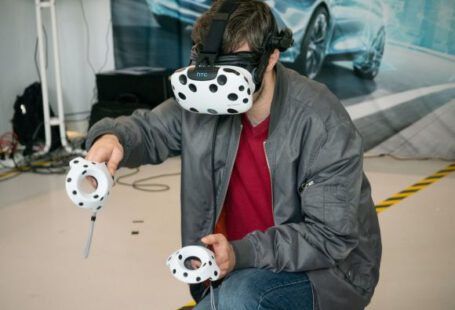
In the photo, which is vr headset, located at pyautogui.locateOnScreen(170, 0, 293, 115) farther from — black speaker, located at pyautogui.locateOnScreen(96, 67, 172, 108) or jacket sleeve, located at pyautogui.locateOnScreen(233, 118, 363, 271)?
black speaker, located at pyautogui.locateOnScreen(96, 67, 172, 108)

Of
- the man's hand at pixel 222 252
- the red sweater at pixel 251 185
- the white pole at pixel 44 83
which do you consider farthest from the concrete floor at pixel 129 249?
the man's hand at pixel 222 252

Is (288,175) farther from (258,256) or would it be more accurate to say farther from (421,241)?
(421,241)

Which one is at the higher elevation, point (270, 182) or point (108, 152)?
point (108, 152)

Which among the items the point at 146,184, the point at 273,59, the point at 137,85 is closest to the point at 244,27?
the point at 273,59

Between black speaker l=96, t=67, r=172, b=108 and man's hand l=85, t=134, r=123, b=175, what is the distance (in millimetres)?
3561

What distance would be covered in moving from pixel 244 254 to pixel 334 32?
384 centimetres

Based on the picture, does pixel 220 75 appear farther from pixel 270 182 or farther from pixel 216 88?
pixel 270 182

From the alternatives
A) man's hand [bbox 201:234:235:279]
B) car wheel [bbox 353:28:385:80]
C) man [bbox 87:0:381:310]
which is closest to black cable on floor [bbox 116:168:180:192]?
car wheel [bbox 353:28:385:80]

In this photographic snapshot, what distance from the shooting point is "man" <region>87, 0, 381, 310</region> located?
142 centimetres

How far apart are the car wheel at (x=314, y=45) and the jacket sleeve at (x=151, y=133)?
11.1 feet

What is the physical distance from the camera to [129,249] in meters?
3.00

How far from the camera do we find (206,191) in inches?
64.9

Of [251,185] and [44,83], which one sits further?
[44,83]

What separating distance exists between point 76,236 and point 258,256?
201 centimetres
